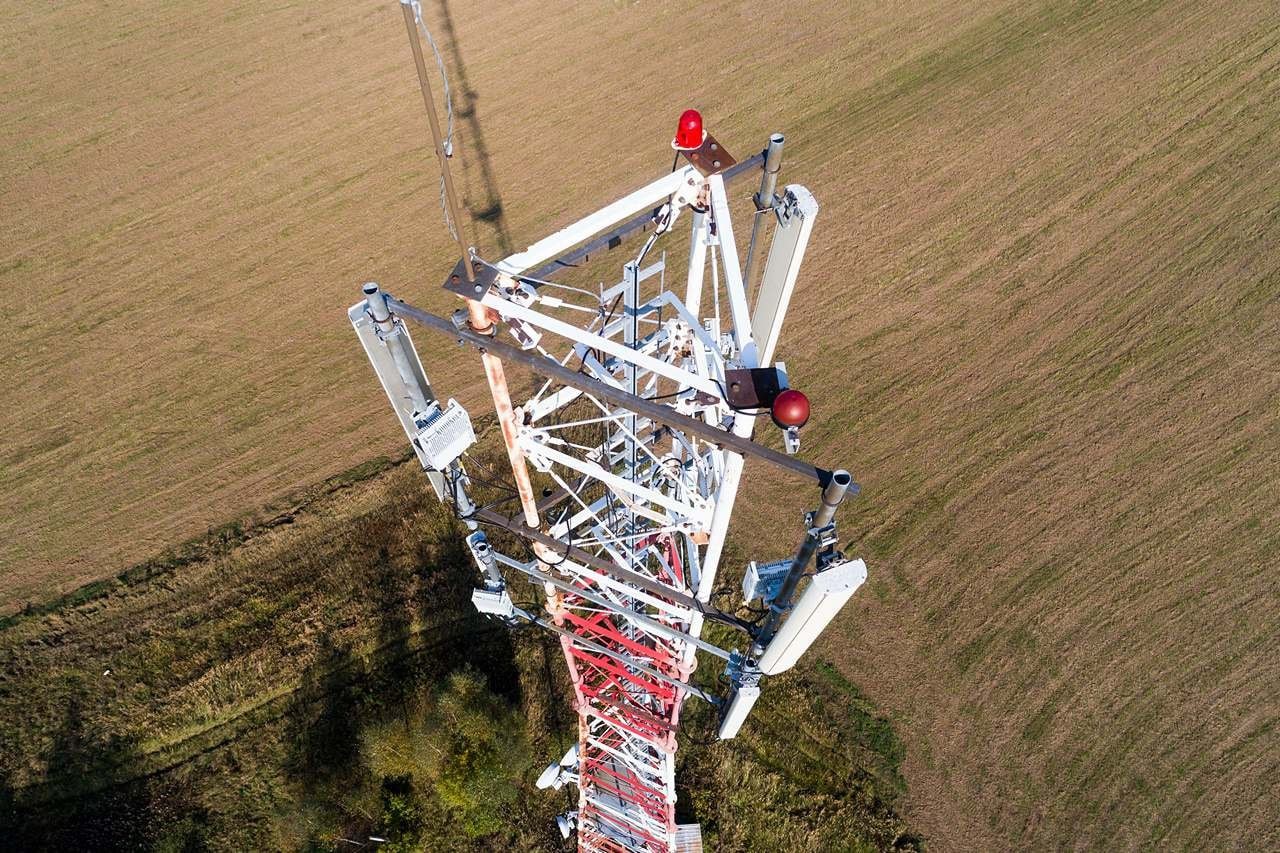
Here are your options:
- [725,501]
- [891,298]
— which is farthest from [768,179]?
[891,298]

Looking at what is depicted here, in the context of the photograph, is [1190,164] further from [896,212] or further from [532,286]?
[532,286]

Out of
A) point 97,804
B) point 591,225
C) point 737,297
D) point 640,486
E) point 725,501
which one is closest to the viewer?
point 737,297

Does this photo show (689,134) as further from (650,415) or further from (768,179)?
(650,415)

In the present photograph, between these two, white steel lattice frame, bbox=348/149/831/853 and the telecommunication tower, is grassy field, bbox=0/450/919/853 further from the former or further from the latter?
the telecommunication tower

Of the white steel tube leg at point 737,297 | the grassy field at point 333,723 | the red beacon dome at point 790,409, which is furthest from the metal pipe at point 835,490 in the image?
the grassy field at point 333,723

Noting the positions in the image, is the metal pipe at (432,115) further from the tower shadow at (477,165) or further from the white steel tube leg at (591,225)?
the tower shadow at (477,165)

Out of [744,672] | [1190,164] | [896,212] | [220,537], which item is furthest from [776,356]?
[1190,164]

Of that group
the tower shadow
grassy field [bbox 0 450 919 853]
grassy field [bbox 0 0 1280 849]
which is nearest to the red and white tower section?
grassy field [bbox 0 450 919 853]
